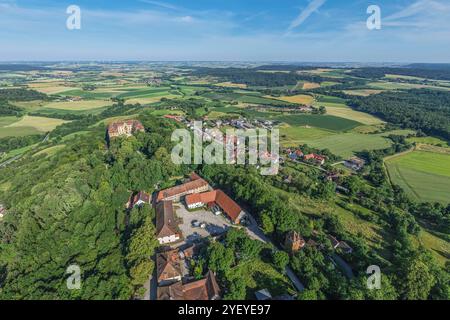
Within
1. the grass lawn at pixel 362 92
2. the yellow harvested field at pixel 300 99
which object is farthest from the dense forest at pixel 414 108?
the yellow harvested field at pixel 300 99

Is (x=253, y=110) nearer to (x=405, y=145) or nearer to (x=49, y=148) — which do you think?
(x=405, y=145)

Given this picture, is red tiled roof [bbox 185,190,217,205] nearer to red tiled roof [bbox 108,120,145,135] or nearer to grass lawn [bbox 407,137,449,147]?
red tiled roof [bbox 108,120,145,135]

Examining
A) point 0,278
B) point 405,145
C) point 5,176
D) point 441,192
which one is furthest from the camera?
point 405,145

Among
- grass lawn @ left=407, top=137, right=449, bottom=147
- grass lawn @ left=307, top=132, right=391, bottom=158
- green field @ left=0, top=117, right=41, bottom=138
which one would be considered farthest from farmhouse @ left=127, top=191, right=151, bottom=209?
grass lawn @ left=407, top=137, right=449, bottom=147

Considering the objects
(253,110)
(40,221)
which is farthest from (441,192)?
(253,110)

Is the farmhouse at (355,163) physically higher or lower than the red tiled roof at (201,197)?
higher

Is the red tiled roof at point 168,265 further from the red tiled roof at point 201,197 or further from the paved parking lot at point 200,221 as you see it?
the red tiled roof at point 201,197

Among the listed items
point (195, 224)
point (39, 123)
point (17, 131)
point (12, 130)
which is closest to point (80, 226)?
point (195, 224)
